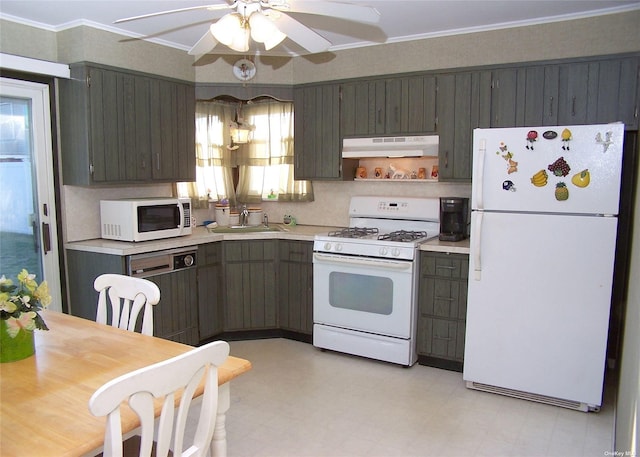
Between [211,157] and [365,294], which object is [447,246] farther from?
[211,157]

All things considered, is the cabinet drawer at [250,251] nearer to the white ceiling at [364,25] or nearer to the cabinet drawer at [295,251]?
the cabinet drawer at [295,251]

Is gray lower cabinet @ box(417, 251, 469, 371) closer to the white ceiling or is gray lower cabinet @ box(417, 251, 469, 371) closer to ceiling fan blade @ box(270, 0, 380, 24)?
the white ceiling

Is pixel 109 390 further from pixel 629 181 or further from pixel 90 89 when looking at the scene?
pixel 629 181

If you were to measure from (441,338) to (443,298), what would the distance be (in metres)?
0.31

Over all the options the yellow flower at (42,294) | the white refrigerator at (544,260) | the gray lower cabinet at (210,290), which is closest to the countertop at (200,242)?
the gray lower cabinet at (210,290)

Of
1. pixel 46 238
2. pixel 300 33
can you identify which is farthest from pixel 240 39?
pixel 46 238

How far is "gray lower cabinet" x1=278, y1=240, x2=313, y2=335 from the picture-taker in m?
4.18

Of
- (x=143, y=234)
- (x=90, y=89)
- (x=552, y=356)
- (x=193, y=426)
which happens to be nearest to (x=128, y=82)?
(x=90, y=89)

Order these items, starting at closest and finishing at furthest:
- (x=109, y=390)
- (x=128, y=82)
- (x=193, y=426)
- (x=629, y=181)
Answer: (x=109, y=390) → (x=193, y=426) → (x=629, y=181) → (x=128, y=82)

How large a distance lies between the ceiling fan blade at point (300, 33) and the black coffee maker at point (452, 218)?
1.67 metres

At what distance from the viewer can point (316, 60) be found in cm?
441

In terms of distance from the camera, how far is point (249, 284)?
4277mm

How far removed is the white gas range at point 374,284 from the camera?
12.0ft

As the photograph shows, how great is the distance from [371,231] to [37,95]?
272 centimetres
